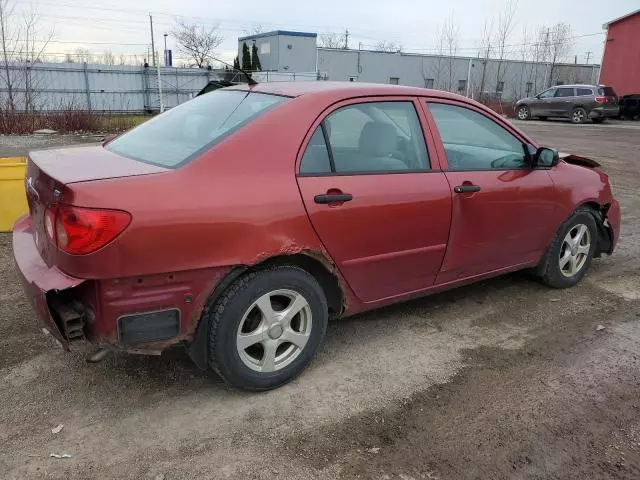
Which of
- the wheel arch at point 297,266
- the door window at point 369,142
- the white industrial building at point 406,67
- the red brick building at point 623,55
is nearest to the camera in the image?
the wheel arch at point 297,266

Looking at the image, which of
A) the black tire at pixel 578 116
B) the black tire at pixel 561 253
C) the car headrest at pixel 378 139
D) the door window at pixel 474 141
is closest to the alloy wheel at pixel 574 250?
the black tire at pixel 561 253

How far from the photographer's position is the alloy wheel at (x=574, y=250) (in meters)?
4.54

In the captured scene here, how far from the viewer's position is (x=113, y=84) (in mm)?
→ 28203

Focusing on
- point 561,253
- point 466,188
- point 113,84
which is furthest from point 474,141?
point 113,84

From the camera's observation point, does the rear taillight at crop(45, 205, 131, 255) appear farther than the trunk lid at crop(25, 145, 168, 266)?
No

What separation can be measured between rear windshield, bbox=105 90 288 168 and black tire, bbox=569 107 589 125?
25.2 m

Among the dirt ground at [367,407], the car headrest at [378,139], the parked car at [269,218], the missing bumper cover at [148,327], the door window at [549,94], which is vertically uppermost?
the door window at [549,94]

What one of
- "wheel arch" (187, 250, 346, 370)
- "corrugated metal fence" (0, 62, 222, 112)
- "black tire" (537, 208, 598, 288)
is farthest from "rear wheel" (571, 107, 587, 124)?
"wheel arch" (187, 250, 346, 370)

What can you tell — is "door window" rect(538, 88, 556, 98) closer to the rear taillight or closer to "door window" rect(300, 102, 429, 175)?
"door window" rect(300, 102, 429, 175)

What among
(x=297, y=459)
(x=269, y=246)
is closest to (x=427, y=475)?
(x=297, y=459)

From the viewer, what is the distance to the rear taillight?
238 centimetres

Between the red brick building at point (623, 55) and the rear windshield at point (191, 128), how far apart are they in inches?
1241

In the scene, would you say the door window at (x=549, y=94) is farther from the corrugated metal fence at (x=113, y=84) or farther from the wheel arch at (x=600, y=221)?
the wheel arch at (x=600, y=221)

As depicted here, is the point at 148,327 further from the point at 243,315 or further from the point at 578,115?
the point at 578,115
